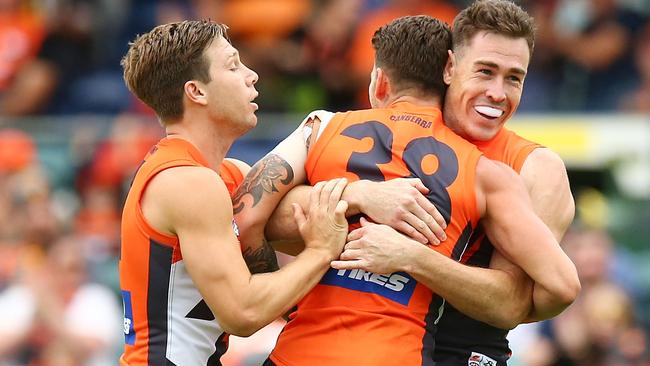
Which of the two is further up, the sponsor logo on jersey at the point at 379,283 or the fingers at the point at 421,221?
the fingers at the point at 421,221

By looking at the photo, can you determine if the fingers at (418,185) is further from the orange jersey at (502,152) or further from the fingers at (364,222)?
the orange jersey at (502,152)

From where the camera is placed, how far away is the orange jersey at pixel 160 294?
5008 mm

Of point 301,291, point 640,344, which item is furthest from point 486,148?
point 640,344

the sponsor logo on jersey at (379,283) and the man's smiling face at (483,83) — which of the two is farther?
the man's smiling face at (483,83)

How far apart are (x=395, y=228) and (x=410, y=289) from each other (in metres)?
0.24

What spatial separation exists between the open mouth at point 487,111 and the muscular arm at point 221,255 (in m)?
0.66

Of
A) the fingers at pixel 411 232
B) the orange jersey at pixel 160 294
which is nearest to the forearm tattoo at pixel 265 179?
the orange jersey at pixel 160 294

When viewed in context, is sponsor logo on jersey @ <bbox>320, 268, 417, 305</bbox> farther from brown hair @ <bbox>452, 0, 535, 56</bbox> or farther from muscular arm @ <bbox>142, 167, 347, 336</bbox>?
brown hair @ <bbox>452, 0, 535, 56</bbox>


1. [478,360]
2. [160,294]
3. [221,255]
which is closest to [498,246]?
[478,360]

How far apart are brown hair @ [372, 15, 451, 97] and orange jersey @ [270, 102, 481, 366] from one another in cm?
15

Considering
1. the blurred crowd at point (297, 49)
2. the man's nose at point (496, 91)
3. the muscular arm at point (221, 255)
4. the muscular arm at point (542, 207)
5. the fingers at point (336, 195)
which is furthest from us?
the blurred crowd at point (297, 49)

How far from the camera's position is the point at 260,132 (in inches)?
424

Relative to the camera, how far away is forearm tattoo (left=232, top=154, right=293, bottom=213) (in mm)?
5121

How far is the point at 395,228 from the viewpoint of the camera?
5000 millimetres
